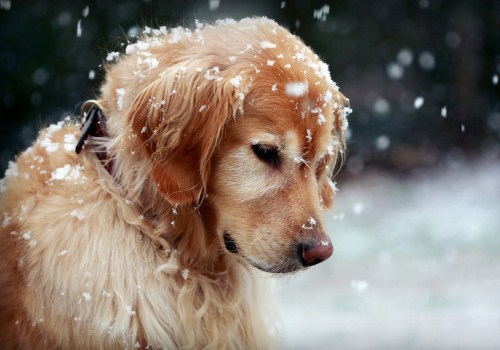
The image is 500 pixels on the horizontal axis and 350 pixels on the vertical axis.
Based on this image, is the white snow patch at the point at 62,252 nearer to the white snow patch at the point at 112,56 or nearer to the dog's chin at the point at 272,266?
the dog's chin at the point at 272,266

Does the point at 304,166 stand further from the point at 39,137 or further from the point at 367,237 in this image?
the point at 367,237

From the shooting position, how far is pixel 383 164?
28.3 feet

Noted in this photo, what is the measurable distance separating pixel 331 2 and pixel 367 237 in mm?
2985

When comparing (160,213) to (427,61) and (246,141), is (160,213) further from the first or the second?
(427,61)

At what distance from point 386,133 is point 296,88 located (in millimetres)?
6682

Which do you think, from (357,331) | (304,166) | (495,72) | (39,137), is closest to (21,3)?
(39,137)

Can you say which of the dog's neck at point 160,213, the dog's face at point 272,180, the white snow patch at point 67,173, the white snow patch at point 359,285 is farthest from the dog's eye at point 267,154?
the white snow patch at point 359,285

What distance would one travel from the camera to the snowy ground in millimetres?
4336

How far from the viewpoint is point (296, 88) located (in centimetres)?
229

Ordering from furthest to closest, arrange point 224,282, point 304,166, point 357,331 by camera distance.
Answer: point 357,331
point 224,282
point 304,166

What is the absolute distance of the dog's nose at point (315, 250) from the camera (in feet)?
7.20

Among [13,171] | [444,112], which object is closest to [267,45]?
[13,171]

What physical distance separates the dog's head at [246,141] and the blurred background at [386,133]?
30.2 inches

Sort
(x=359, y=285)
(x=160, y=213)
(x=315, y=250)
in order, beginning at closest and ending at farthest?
(x=315, y=250), (x=160, y=213), (x=359, y=285)
